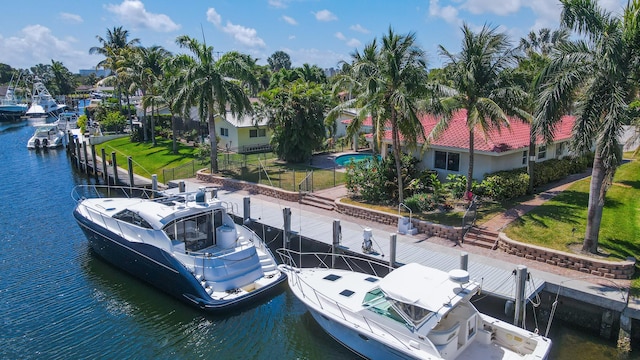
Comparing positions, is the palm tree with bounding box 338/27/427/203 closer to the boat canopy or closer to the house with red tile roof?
the house with red tile roof

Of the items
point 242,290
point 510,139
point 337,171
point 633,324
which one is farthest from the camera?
point 337,171

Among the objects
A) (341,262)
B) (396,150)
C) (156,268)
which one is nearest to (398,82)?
(396,150)

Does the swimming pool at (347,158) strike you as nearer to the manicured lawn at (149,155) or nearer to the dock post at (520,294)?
the manicured lawn at (149,155)

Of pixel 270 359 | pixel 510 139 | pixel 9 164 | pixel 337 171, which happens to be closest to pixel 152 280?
pixel 270 359

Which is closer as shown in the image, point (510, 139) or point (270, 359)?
point (270, 359)

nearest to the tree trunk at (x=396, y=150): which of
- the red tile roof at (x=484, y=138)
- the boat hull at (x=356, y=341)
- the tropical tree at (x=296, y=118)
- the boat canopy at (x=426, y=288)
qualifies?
the red tile roof at (x=484, y=138)

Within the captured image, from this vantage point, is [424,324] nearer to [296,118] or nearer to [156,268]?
[156,268]

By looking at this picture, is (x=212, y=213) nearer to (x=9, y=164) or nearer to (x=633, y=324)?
(x=633, y=324)
